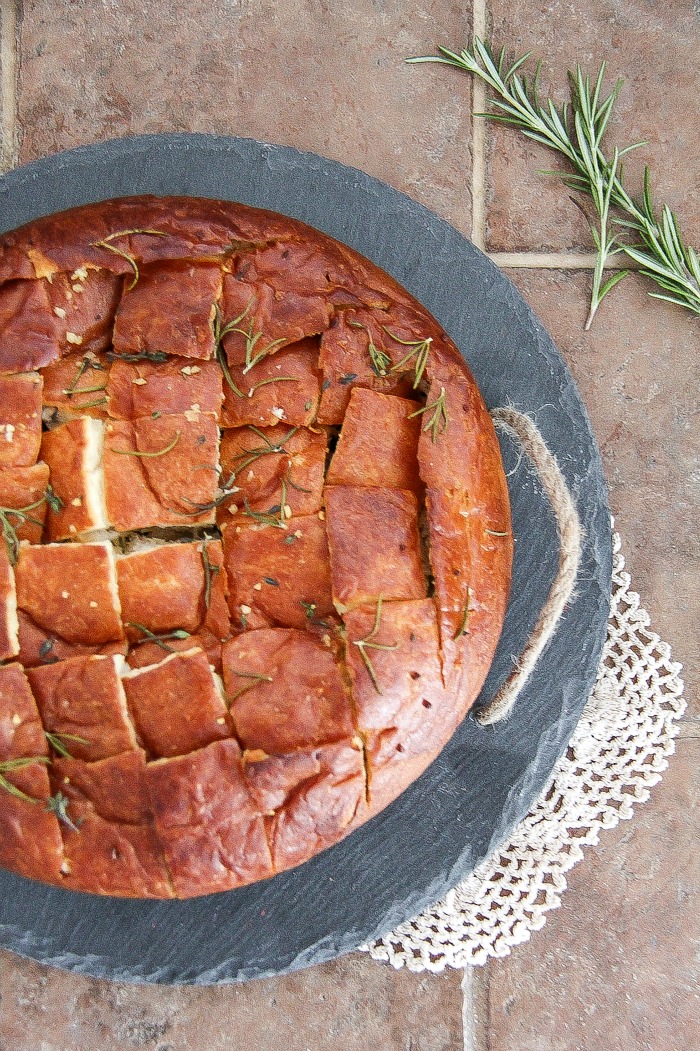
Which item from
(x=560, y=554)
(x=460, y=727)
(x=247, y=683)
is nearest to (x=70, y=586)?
(x=247, y=683)

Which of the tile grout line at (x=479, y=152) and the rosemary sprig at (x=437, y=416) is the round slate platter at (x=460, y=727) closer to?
the tile grout line at (x=479, y=152)

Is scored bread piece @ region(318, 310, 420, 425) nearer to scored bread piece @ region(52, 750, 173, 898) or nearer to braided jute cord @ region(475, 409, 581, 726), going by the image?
braided jute cord @ region(475, 409, 581, 726)

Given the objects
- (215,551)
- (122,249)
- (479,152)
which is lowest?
(215,551)

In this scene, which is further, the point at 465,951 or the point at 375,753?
the point at 465,951

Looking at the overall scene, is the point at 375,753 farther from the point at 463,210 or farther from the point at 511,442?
the point at 463,210

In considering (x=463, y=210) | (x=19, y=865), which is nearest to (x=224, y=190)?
(x=463, y=210)

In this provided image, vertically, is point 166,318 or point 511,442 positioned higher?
point 166,318

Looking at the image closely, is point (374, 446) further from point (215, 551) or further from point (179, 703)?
point (179, 703)
